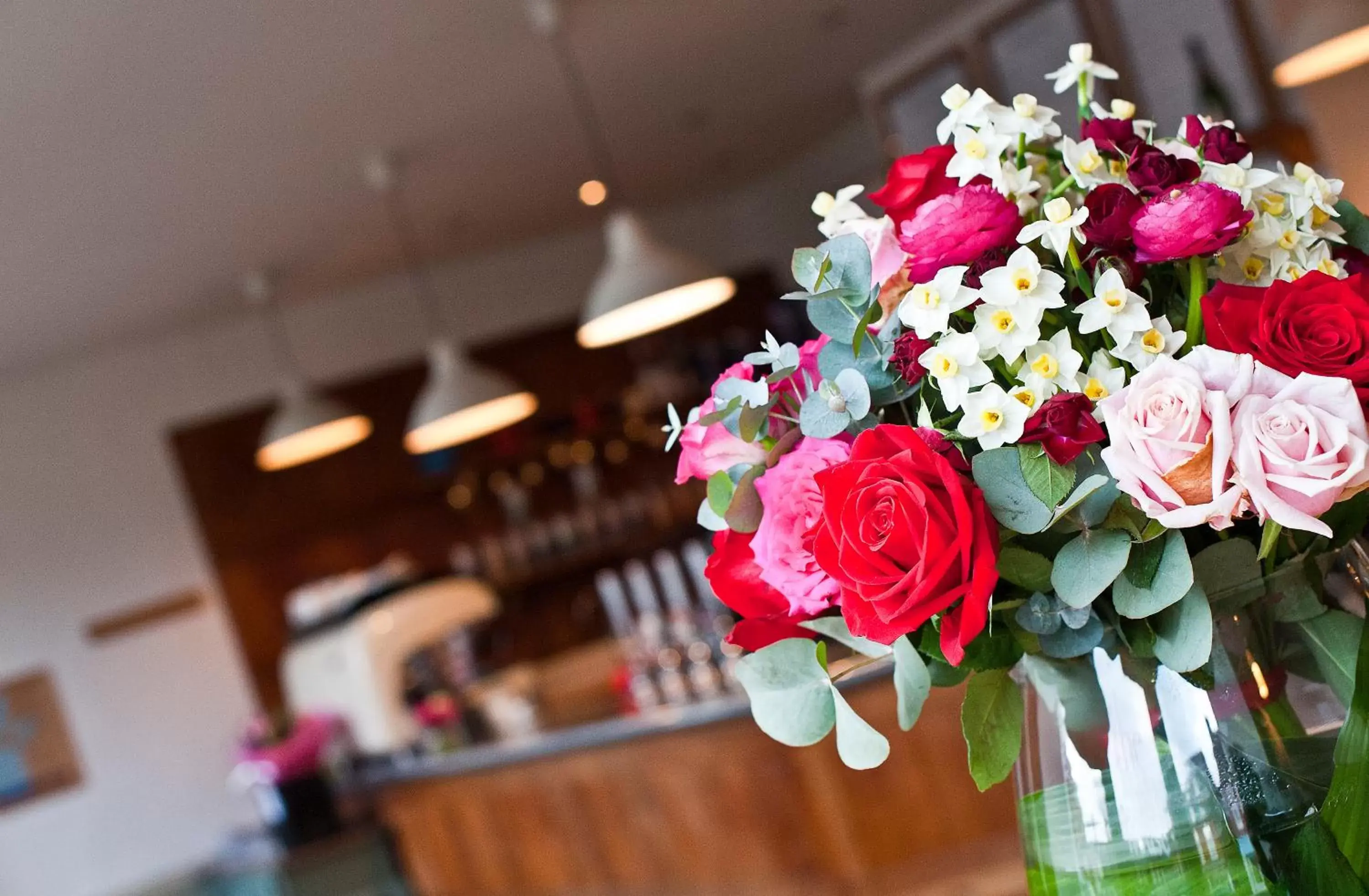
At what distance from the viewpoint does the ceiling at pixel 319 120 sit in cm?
354

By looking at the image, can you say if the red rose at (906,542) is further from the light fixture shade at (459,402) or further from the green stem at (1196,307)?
the light fixture shade at (459,402)

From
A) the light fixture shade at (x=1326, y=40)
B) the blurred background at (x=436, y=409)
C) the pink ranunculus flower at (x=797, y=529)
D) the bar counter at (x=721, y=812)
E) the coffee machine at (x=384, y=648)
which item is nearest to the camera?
the pink ranunculus flower at (x=797, y=529)

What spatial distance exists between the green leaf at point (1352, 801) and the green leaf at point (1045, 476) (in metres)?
0.20

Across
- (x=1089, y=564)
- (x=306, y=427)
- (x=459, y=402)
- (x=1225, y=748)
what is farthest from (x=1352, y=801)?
(x=306, y=427)

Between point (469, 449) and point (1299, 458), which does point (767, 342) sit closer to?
point (1299, 458)

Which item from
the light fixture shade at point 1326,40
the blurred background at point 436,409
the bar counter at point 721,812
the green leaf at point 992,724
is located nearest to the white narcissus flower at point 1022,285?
the green leaf at point 992,724

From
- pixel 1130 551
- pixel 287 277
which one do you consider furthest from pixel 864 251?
pixel 287 277

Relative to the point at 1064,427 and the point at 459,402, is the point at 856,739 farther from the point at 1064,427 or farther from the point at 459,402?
the point at 459,402

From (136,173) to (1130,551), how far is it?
4.19 meters

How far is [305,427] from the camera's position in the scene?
513cm

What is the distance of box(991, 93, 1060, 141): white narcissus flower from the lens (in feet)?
2.60

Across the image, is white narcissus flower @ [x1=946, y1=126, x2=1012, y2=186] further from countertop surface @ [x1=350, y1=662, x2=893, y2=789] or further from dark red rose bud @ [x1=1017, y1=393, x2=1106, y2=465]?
countertop surface @ [x1=350, y1=662, x2=893, y2=789]

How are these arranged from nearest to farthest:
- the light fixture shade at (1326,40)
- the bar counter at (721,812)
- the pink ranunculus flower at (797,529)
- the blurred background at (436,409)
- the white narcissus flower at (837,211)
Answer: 1. the pink ranunculus flower at (797,529)
2. the white narcissus flower at (837,211)
3. the bar counter at (721,812)
4. the blurred background at (436,409)
5. the light fixture shade at (1326,40)

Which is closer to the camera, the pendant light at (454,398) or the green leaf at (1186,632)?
the green leaf at (1186,632)
